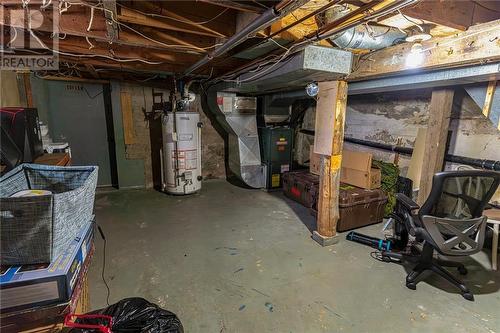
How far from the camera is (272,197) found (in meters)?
4.29

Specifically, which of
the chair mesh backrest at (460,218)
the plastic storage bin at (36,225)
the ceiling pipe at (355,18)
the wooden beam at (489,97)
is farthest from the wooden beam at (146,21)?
the wooden beam at (489,97)

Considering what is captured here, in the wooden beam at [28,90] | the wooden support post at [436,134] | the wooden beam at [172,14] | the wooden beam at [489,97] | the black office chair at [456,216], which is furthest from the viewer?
the wooden beam at [28,90]

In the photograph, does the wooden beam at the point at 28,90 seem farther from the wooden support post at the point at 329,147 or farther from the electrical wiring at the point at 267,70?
the wooden support post at the point at 329,147

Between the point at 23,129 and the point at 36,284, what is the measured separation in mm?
1596

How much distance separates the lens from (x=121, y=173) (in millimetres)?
4535

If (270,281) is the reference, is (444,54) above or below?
above

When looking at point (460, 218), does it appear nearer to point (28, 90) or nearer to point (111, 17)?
point (111, 17)

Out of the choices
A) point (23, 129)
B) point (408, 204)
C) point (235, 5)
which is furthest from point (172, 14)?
point (408, 204)

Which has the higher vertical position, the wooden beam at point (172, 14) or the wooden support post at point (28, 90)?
the wooden beam at point (172, 14)

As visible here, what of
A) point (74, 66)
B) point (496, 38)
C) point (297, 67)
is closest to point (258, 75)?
point (297, 67)

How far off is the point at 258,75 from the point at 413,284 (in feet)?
7.97

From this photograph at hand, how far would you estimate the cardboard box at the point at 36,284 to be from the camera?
83cm

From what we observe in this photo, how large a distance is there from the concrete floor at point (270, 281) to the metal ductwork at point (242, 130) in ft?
4.32

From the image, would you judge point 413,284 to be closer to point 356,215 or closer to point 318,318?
point 318,318
